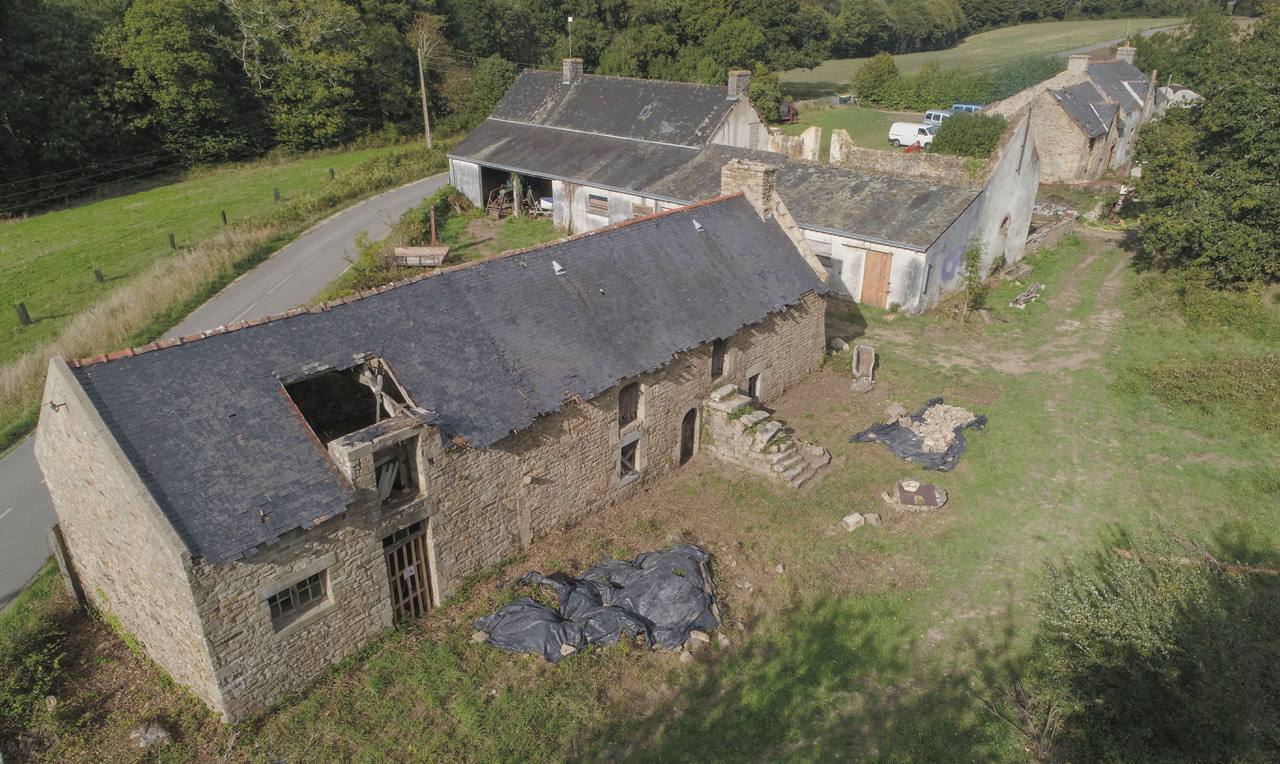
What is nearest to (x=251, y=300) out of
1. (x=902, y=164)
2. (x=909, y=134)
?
(x=902, y=164)

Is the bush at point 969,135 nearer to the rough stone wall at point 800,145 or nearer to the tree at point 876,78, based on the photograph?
the rough stone wall at point 800,145

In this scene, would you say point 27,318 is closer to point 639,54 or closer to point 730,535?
point 730,535

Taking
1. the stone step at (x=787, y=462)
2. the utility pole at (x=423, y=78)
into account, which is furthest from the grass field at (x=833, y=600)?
the utility pole at (x=423, y=78)

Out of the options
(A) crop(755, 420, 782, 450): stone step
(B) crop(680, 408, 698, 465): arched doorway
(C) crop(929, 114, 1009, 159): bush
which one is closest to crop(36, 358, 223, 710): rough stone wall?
(B) crop(680, 408, 698, 465): arched doorway

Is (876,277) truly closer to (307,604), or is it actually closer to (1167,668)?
(1167,668)

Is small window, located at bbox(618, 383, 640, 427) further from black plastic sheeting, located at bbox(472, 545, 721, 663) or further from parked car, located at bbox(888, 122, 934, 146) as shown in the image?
parked car, located at bbox(888, 122, 934, 146)
